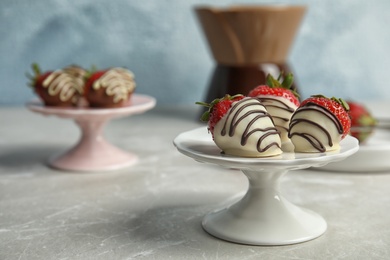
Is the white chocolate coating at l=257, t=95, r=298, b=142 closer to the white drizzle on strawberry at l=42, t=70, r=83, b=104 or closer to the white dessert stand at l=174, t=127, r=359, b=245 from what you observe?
the white dessert stand at l=174, t=127, r=359, b=245

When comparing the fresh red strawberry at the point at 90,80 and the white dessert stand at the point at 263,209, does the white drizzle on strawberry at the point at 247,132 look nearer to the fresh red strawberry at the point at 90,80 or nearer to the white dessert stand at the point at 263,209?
the white dessert stand at the point at 263,209

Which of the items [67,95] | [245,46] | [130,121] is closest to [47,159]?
Result: [67,95]

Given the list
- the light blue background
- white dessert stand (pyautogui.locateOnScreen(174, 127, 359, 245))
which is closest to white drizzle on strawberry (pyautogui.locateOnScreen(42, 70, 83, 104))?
white dessert stand (pyautogui.locateOnScreen(174, 127, 359, 245))

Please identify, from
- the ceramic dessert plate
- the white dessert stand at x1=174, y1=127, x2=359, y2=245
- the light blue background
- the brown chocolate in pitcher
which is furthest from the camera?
the light blue background

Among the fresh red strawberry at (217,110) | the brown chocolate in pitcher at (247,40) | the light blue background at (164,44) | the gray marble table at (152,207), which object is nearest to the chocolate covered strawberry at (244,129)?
the fresh red strawberry at (217,110)

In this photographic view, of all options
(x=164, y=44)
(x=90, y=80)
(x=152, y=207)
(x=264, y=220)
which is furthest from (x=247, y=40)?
(x=264, y=220)

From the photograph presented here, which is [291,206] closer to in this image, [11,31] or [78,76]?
[78,76]

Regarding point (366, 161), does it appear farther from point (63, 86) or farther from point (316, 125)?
point (63, 86)
